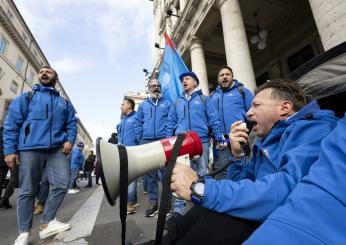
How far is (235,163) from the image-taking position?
1.84 metres

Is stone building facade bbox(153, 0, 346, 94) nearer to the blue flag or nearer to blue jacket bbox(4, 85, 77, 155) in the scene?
the blue flag

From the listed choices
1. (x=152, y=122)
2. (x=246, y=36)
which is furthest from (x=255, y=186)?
(x=246, y=36)

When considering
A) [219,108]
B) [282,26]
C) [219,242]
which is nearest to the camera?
[219,242]

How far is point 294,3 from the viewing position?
11.0 meters

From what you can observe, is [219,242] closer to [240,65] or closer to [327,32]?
[327,32]

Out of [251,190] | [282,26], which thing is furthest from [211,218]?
[282,26]

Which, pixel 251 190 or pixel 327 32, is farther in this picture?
pixel 327 32

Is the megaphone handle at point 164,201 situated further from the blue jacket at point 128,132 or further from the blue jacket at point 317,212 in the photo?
the blue jacket at point 128,132

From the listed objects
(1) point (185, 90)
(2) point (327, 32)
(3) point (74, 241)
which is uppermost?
(2) point (327, 32)

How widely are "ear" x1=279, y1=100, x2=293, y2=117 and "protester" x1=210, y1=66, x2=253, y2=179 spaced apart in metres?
2.16

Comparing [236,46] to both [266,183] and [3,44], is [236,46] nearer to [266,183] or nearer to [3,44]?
[266,183]

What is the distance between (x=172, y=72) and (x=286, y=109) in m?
6.84

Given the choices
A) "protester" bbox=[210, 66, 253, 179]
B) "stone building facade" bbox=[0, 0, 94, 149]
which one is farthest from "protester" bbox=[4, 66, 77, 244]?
"stone building facade" bbox=[0, 0, 94, 149]

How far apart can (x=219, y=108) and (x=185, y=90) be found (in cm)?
65
